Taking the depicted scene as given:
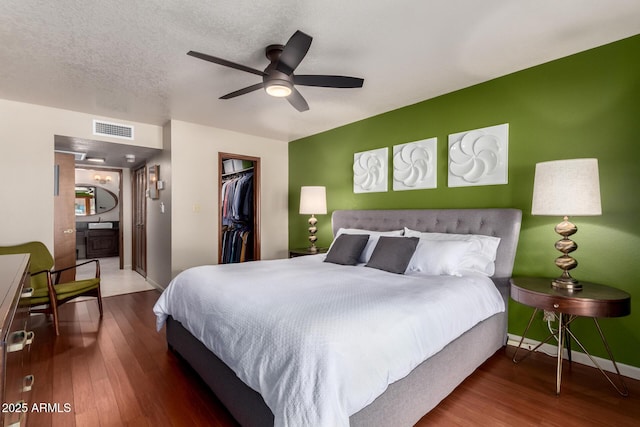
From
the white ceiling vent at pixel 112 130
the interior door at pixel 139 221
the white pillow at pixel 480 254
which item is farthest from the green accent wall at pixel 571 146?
the interior door at pixel 139 221

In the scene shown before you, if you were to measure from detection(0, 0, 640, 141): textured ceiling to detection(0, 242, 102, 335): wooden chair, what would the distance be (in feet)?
5.52

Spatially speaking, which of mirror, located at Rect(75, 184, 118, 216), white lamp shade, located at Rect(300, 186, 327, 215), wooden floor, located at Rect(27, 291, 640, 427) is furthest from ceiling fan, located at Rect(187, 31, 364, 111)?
mirror, located at Rect(75, 184, 118, 216)

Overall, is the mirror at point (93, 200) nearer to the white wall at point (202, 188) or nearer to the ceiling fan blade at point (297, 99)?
the white wall at point (202, 188)

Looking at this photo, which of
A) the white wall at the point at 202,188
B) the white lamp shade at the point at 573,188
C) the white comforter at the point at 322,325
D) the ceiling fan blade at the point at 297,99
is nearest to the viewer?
the white comforter at the point at 322,325

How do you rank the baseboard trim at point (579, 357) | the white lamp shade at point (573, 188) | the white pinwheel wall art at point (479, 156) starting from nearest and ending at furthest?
the white lamp shade at point (573, 188)
the baseboard trim at point (579, 357)
the white pinwheel wall art at point (479, 156)

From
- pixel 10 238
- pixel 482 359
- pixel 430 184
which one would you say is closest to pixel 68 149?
pixel 10 238

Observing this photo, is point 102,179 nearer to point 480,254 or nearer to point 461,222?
point 461,222

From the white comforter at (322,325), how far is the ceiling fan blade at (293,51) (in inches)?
60.5

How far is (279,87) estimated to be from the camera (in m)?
2.31

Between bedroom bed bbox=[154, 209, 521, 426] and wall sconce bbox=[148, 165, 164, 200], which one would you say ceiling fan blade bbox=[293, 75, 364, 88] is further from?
wall sconce bbox=[148, 165, 164, 200]

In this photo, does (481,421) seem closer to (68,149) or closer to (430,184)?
(430,184)

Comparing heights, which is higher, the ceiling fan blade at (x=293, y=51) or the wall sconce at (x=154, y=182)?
the ceiling fan blade at (x=293, y=51)

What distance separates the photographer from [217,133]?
15.1 ft

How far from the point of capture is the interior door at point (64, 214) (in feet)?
13.9
